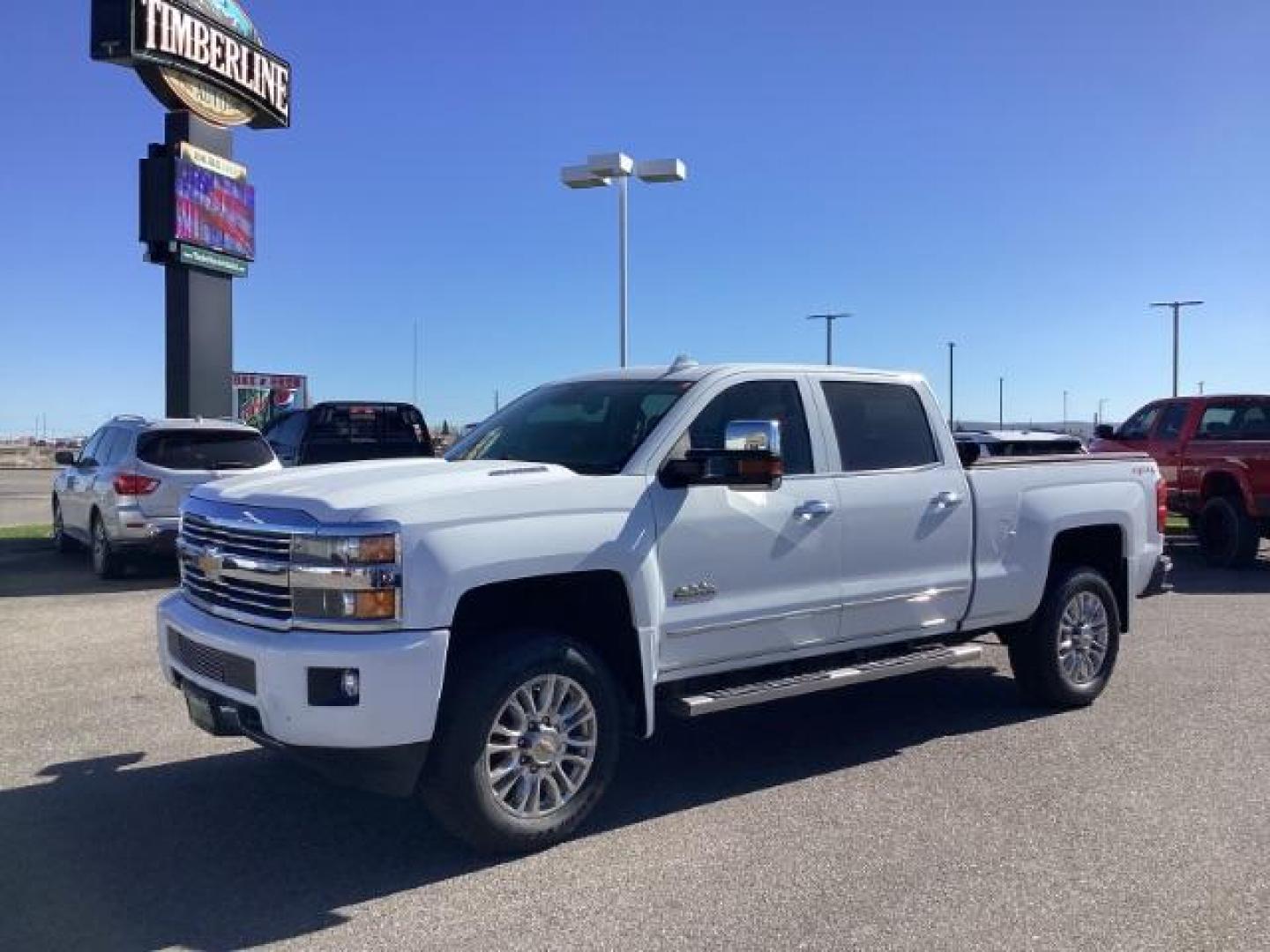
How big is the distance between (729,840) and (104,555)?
958cm

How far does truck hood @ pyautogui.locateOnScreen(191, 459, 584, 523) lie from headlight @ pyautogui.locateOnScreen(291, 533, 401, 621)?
0.31 ft

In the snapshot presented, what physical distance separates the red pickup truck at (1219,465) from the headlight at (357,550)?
40.1ft

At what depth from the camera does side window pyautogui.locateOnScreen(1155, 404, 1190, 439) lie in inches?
575

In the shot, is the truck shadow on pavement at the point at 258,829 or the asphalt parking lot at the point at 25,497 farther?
the asphalt parking lot at the point at 25,497

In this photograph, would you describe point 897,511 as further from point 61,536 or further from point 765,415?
point 61,536

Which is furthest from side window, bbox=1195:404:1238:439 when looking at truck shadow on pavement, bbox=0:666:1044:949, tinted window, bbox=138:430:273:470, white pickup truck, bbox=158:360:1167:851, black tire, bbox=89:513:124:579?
black tire, bbox=89:513:124:579

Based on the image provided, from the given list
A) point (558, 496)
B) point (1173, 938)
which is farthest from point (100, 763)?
point (1173, 938)

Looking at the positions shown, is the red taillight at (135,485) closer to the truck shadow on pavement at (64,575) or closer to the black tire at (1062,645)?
the truck shadow on pavement at (64,575)

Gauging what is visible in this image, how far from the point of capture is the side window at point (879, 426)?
5.88 meters

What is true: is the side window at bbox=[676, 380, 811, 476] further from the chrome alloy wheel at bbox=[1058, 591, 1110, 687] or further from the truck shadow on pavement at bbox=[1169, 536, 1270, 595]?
the truck shadow on pavement at bbox=[1169, 536, 1270, 595]

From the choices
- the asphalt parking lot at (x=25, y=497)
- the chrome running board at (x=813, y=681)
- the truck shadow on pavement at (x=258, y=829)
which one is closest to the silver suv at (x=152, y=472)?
the truck shadow on pavement at (x=258, y=829)

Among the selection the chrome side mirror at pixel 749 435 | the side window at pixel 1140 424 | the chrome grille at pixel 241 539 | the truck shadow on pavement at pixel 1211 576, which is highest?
the side window at pixel 1140 424

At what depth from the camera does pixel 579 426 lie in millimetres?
5578

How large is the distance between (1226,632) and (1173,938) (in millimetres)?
6434
